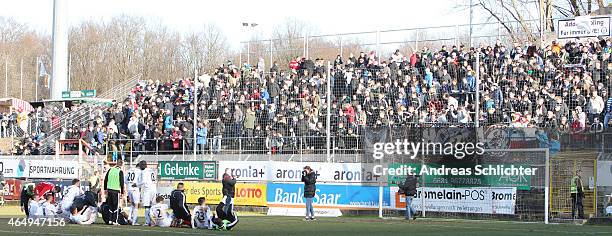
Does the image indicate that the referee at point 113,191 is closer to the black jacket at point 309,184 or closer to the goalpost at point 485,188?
the black jacket at point 309,184

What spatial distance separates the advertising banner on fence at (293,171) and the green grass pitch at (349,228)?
358 centimetres

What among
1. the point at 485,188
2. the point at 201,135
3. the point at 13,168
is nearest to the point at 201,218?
the point at 485,188

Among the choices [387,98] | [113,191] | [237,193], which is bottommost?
[237,193]

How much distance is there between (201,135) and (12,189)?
931 centimetres

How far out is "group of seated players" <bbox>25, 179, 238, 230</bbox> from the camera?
25.8 m

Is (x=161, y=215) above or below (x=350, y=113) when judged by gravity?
below

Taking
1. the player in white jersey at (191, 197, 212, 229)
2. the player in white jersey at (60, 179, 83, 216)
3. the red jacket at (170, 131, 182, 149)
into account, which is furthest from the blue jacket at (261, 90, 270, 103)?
the player in white jersey at (191, 197, 212, 229)

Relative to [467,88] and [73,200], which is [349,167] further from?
[73,200]

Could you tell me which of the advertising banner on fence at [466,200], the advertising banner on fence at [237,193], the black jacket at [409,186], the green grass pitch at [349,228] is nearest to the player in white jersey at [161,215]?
the green grass pitch at [349,228]

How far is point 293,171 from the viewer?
119 feet

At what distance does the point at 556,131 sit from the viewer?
30672 millimetres

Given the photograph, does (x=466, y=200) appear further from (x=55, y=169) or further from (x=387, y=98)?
(x=55, y=169)

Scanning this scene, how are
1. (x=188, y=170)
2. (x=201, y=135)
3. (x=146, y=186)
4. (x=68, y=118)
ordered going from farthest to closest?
(x=68, y=118), (x=201, y=135), (x=188, y=170), (x=146, y=186)

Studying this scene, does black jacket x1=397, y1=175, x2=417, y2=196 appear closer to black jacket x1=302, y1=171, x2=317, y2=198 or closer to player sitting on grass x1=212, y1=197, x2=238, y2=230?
black jacket x1=302, y1=171, x2=317, y2=198
